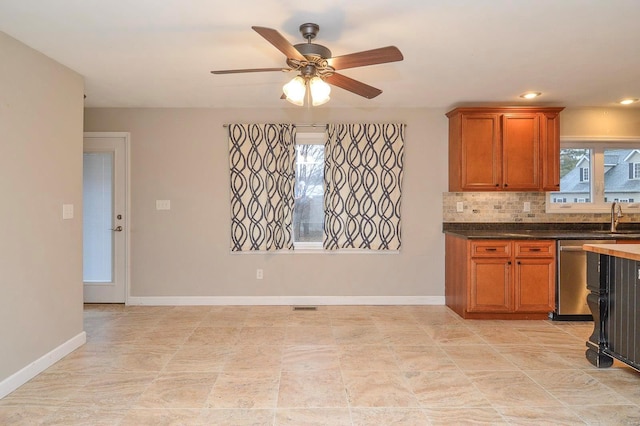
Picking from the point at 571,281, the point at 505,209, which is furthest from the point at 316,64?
the point at 571,281

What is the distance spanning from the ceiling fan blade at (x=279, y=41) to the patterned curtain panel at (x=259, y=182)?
90.0 inches

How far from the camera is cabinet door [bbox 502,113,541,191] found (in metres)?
4.22

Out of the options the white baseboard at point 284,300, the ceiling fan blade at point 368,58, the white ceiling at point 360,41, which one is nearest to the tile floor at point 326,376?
the white baseboard at point 284,300

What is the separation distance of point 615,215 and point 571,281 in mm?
1241

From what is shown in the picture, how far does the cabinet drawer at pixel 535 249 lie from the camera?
3.95m

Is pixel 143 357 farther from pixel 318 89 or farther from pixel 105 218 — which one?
pixel 318 89

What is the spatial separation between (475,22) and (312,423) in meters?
2.53

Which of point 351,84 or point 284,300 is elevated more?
point 351,84

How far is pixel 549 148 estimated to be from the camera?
4242 mm

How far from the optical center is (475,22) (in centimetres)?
241

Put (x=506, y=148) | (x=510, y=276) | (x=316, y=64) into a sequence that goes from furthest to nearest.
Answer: (x=506, y=148) < (x=510, y=276) < (x=316, y=64)

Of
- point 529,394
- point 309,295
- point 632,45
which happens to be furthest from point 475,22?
point 309,295

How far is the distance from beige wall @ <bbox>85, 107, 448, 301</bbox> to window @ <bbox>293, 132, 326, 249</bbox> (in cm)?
24

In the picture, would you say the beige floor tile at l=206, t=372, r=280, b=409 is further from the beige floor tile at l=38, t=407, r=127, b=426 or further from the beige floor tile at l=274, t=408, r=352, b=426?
the beige floor tile at l=38, t=407, r=127, b=426
